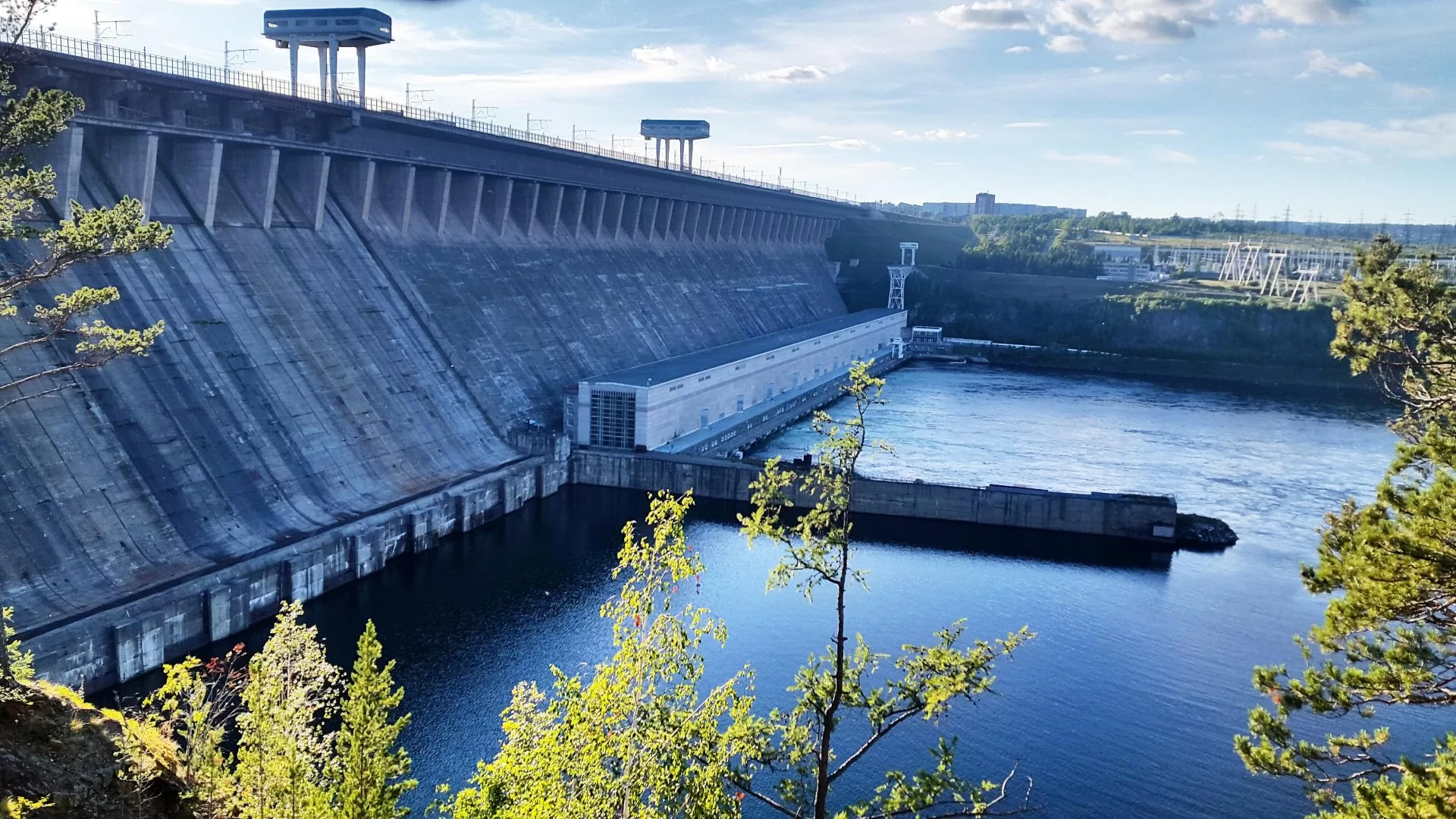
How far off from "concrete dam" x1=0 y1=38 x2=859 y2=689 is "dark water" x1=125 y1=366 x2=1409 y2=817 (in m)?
2.37

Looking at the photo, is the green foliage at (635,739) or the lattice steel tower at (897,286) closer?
the green foliage at (635,739)

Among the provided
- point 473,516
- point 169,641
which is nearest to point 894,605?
point 473,516

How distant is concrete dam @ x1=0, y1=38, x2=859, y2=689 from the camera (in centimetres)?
2016

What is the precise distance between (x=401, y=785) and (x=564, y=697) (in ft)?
5.35

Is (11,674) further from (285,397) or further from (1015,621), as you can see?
(1015,621)

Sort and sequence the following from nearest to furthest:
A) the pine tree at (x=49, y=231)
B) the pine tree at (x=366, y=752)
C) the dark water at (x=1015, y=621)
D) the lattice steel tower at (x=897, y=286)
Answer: the pine tree at (x=366, y=752) < the pine tree at (x=49, y=231) < the dark water at (x=1015, y=621) < the lattice steel tower at (x=897, y=286)

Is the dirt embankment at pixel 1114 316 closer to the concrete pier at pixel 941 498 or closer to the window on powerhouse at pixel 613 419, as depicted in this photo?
the concrete pier at pixel 941 498

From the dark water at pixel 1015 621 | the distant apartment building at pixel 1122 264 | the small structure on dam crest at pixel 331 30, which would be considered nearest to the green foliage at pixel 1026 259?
the distant apartment building at pixel 1122 264

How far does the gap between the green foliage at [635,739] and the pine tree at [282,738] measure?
123 cm

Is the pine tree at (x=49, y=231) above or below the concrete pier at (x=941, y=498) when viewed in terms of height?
above

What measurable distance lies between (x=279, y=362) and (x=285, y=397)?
1208 mm

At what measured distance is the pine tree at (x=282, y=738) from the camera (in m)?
7.90

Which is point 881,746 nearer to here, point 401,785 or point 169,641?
point 401,785

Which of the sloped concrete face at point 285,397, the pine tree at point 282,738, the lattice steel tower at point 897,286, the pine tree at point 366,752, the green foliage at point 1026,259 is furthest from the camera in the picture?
the green foliage at point 1026,259
